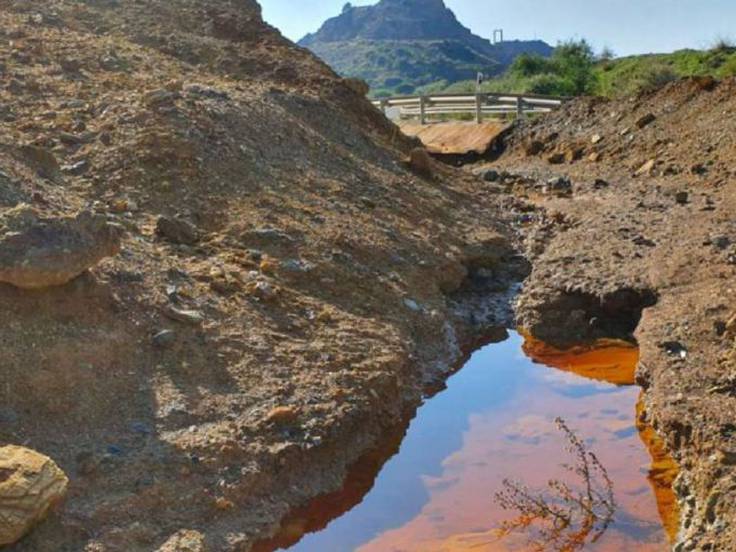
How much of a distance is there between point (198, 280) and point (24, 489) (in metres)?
3.30

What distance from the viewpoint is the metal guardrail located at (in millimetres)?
21625

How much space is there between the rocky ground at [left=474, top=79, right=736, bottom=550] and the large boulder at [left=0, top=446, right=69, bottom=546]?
12.1ft

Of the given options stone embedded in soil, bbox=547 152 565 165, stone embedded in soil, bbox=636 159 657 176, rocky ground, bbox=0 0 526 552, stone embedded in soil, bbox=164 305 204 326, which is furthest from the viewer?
stone embedded in soil, bbox=547 152 565 165

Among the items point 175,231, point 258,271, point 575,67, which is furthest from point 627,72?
point 175,231

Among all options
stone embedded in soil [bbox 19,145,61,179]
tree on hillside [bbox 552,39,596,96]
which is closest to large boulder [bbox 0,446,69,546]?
stone embedded in soil [bbox 19,145,61,179]

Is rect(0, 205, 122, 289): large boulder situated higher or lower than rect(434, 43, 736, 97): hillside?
lower

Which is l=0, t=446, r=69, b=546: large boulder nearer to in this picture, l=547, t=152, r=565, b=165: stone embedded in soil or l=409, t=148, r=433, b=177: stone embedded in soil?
l=409, t=148, r=433, b=177: stone embedded in soil

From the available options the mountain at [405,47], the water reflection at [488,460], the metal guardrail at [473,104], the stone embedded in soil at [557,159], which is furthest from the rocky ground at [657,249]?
the mountain at [405,47]

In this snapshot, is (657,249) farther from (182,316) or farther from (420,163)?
(182,316)

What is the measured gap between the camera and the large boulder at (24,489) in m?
4.88

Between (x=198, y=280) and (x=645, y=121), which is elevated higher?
(x=645, y=121)

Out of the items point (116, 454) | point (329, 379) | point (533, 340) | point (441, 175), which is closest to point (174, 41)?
point (441, 175)

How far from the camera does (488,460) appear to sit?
741cm

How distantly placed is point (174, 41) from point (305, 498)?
33.9ft
